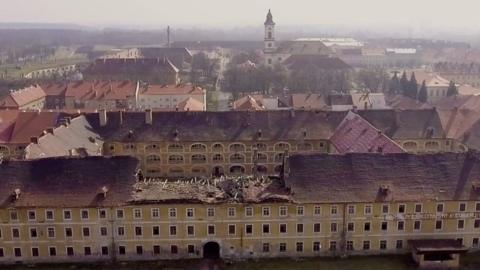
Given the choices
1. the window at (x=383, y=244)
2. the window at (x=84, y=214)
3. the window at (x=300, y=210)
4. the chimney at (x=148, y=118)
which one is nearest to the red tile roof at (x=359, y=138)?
the window at (x=383, y=244)

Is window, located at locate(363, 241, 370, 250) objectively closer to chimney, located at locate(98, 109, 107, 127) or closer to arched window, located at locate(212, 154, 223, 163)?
arched window, located at locate(212, 154, 223, 163)

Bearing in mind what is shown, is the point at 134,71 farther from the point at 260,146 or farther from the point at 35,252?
the point at 35,252

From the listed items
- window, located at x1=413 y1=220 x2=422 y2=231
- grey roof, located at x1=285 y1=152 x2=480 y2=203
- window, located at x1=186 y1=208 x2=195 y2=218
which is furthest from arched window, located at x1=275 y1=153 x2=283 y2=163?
window, located at x1=186 y1=208 x2=195 y2=218

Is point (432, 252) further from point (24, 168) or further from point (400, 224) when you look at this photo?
point (24, 168)

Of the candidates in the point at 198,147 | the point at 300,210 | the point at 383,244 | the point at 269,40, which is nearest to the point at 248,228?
the point at 300,210

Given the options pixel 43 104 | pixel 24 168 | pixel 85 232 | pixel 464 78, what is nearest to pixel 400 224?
pixel 85 232

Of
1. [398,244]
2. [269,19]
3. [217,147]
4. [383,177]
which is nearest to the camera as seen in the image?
[398,244]

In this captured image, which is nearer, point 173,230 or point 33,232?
point 33,232
